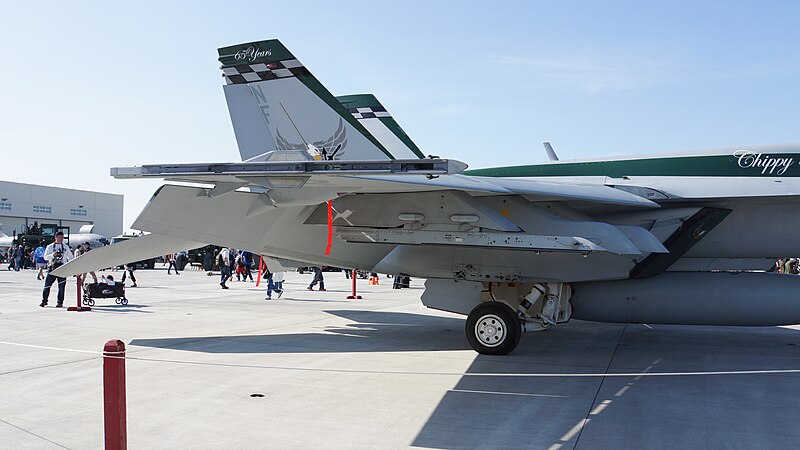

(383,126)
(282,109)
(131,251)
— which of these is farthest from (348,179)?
(383,126)

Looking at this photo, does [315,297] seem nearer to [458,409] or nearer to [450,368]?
[450,368]

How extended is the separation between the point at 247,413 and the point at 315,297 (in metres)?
12.8

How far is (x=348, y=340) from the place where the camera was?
388 inches

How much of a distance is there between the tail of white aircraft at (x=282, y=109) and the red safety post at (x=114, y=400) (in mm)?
6429

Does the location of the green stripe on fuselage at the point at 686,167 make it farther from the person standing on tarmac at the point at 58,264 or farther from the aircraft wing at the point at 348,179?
the person standing on tarmac at the point at 58,264

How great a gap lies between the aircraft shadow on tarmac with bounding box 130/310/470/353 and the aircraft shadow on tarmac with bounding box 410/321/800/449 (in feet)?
4.60

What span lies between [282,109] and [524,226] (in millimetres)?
4872

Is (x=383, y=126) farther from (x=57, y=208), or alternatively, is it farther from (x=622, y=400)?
(x=57, y=208)

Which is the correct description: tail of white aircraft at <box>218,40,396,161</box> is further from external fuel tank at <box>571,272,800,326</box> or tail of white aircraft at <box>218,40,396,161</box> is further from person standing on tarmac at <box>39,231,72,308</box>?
person standing on tarmac at <box>39,231,72,308</box>

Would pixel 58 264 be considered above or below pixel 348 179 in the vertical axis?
below

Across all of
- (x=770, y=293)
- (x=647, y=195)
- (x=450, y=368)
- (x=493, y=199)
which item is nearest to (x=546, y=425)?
(x=450, y=368)

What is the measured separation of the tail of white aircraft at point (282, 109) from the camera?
10289 millimetres

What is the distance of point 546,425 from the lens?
530 centimetres

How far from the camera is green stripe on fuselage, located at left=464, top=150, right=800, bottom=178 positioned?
343 inches
